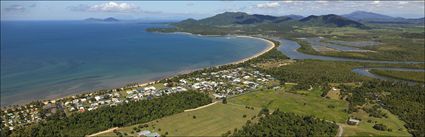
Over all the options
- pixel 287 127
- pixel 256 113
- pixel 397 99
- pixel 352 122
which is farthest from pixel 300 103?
pixel 397 99

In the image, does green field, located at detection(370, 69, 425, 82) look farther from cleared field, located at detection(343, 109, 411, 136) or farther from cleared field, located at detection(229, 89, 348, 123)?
cleared field, located at detection(343, 109, 411, 136)

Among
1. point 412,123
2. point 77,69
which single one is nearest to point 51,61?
point 77,69

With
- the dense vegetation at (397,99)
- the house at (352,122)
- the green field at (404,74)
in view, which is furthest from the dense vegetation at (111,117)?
the green field at (404,74)

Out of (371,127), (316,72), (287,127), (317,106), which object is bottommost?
(371,127)

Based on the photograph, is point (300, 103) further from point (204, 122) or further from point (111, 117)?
point (111, 117)

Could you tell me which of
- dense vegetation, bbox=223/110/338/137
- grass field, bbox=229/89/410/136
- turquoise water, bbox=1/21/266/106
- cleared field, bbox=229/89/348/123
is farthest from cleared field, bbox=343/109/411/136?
turquoise water, bbox=1/21/266/106

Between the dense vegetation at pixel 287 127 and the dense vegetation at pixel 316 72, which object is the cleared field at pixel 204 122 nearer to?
the dense vegetation at pixel 287 127
